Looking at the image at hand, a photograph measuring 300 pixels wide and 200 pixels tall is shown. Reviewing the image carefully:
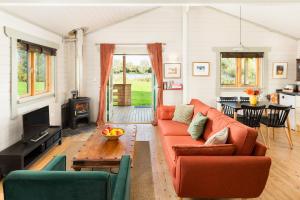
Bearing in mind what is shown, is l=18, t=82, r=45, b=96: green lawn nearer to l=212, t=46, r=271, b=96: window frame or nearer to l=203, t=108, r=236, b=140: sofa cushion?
l=203, t=108, r=236, b=140: sofa cushion

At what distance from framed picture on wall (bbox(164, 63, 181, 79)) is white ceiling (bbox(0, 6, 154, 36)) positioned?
1703 millimetres

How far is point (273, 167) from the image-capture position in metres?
4.29

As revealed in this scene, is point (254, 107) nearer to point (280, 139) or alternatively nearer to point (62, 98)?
point (280, 139)

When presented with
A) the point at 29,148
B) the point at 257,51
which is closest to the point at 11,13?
the point at 29,148

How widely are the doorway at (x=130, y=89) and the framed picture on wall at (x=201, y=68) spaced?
83.2 inches

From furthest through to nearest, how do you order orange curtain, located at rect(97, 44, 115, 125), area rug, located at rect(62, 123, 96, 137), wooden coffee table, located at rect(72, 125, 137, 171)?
orange curtain, located at rect(97, 44, 115, 125)
area rug, located at rect(62, 123, 96, 137)
wooden coffee table, located at rect(72, 125, 137, 171)

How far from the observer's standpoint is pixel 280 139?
6.07 meters

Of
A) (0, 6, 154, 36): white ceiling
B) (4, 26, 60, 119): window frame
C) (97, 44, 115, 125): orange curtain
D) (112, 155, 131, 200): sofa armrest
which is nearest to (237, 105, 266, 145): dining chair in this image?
(112, 155, 131, 200): sofa armrest

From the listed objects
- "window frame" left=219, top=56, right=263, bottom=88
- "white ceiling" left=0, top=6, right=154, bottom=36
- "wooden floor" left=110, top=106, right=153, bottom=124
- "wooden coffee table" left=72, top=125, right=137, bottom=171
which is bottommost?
"wooden floor" left=110, top=106, right=153, bottom=124

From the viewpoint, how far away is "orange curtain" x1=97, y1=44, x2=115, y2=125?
7.77m

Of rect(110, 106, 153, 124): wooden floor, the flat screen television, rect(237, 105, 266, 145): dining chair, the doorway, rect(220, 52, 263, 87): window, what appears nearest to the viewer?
the flat screen television

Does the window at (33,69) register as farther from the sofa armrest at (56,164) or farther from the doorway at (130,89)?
the sofa armrest at (56,164)

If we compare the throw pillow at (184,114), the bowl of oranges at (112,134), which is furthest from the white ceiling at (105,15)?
the bowl of oranges at (112,134)

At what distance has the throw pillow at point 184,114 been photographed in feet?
17.8
